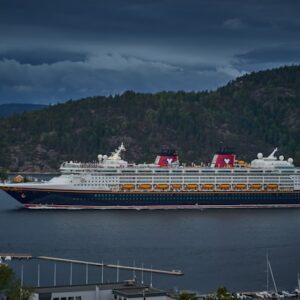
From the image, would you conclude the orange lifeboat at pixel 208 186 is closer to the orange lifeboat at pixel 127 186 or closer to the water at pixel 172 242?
the water at pixel 172 242

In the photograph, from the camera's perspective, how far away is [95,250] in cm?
5169

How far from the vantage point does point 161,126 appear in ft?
503

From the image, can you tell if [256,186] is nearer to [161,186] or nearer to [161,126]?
[161,186]

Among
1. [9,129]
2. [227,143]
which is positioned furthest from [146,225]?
[9,129]

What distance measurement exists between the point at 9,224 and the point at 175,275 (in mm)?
20685

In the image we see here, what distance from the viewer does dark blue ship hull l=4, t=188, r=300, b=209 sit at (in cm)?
7319

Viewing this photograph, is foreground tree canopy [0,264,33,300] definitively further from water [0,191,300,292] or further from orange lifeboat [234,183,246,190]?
orange lifeboat [234,183,246,190]

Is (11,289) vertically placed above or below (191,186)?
below

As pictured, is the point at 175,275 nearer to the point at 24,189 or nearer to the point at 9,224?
the point at 9,224

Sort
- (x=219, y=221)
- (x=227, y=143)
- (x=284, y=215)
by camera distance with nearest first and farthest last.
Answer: (x=219, y=221), (x=284, y=215), (x=227, y=143)

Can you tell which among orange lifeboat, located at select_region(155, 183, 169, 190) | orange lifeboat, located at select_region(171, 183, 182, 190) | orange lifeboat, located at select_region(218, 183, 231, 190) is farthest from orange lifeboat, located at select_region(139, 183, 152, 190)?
orange lifeboat, located at select_region(218, 183, 231, 190)

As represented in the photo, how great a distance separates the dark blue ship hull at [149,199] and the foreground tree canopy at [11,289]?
125 ft

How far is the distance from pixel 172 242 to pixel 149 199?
21.1 meters

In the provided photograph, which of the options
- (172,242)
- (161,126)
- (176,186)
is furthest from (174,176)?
(161,126)
